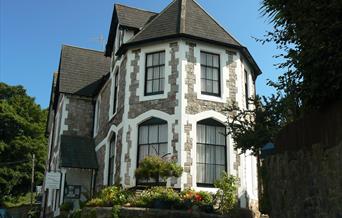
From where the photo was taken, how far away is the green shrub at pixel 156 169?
14938 mm

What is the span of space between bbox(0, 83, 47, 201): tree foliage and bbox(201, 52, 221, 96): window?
27.6 meters

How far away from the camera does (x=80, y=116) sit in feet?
Answer: 81.1

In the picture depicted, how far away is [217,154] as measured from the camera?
55.3ft

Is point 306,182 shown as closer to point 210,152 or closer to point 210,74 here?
point 210,152

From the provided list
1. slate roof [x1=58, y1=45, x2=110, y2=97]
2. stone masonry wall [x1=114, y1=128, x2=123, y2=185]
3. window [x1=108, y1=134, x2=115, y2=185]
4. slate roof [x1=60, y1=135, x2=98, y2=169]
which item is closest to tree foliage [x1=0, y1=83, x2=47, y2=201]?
slate roof [x1=58, y1=45, x2=110, y2=97]

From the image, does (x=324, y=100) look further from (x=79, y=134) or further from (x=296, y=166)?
(x=79, y=134)

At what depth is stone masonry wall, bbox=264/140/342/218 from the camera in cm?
700

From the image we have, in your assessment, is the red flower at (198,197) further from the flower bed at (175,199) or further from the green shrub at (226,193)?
the green shrub at (226,193)

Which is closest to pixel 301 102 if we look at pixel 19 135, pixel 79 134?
pixel 79 134

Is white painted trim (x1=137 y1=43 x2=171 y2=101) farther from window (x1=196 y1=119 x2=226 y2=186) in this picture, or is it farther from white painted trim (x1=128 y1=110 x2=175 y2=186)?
window (x1=196 y1=119 x2=226 y2=186)

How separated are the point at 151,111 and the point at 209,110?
7.47 ft

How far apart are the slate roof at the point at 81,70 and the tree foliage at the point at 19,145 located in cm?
1681

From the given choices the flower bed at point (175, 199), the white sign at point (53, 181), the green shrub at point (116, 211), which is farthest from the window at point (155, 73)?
the white sign at point (53, 181)

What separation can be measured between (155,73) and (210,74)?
2244 millimetres
